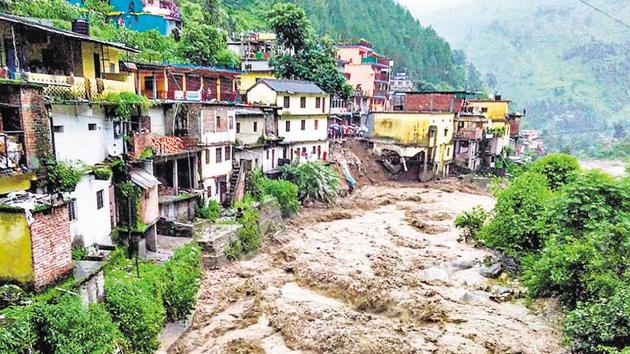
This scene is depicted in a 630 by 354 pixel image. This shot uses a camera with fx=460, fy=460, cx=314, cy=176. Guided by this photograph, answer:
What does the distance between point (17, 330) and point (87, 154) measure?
10081 mm

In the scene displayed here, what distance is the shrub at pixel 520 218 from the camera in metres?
22.5

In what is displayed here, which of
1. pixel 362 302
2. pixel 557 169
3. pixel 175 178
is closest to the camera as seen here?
pixel 362 302

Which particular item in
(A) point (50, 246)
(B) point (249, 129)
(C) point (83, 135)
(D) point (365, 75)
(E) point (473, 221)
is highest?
(D) point (365, 75)

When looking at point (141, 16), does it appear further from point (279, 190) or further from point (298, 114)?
point (279, 190)

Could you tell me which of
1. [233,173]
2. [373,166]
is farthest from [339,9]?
[233,173]

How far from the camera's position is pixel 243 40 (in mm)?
56781

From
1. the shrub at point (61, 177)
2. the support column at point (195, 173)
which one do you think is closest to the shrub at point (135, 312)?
the shrub at point (61, 177)

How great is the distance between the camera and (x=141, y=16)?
166ft

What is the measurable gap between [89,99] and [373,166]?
33868 millimetres

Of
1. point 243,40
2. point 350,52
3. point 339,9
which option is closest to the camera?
point 243,40

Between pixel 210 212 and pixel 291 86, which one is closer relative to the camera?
pixel 210 212

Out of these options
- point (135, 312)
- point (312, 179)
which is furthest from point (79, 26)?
point (312, 179)

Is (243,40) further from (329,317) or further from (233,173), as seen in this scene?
(329,317)

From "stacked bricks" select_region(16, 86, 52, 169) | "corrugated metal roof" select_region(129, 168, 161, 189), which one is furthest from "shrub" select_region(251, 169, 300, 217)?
"stacked bricks" select_region(16, 86, 52, 169)
